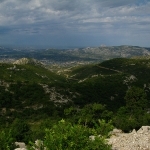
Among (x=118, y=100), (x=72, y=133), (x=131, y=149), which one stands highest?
(x=72, y=133)

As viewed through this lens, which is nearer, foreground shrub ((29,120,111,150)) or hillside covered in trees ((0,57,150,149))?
foreground shrub ((29,120,111,150))

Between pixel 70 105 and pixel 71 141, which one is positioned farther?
pixel 70 105

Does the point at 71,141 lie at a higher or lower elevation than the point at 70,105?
higher

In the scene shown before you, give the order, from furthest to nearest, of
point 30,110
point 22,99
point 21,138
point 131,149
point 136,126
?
point 22,99, point 30,110, point 136,126, point 21,138, point 131,149

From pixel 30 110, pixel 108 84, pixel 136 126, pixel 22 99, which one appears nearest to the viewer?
pixel 136 126

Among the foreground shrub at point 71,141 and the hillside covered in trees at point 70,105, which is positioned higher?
the foreground shrub at point 71,141

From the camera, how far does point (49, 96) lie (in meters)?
140

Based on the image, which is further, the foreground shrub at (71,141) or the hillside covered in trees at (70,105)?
the hillside covered in trees at (70,105)

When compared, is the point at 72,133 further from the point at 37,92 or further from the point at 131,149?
the point at 37,92

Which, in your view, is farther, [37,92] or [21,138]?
[37,92]

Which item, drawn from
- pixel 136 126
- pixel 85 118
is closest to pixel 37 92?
pixel 85 118

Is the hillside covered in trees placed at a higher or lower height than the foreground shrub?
lower

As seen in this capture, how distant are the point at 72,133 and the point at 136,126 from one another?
5686 centimetres

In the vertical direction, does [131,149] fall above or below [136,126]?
above
